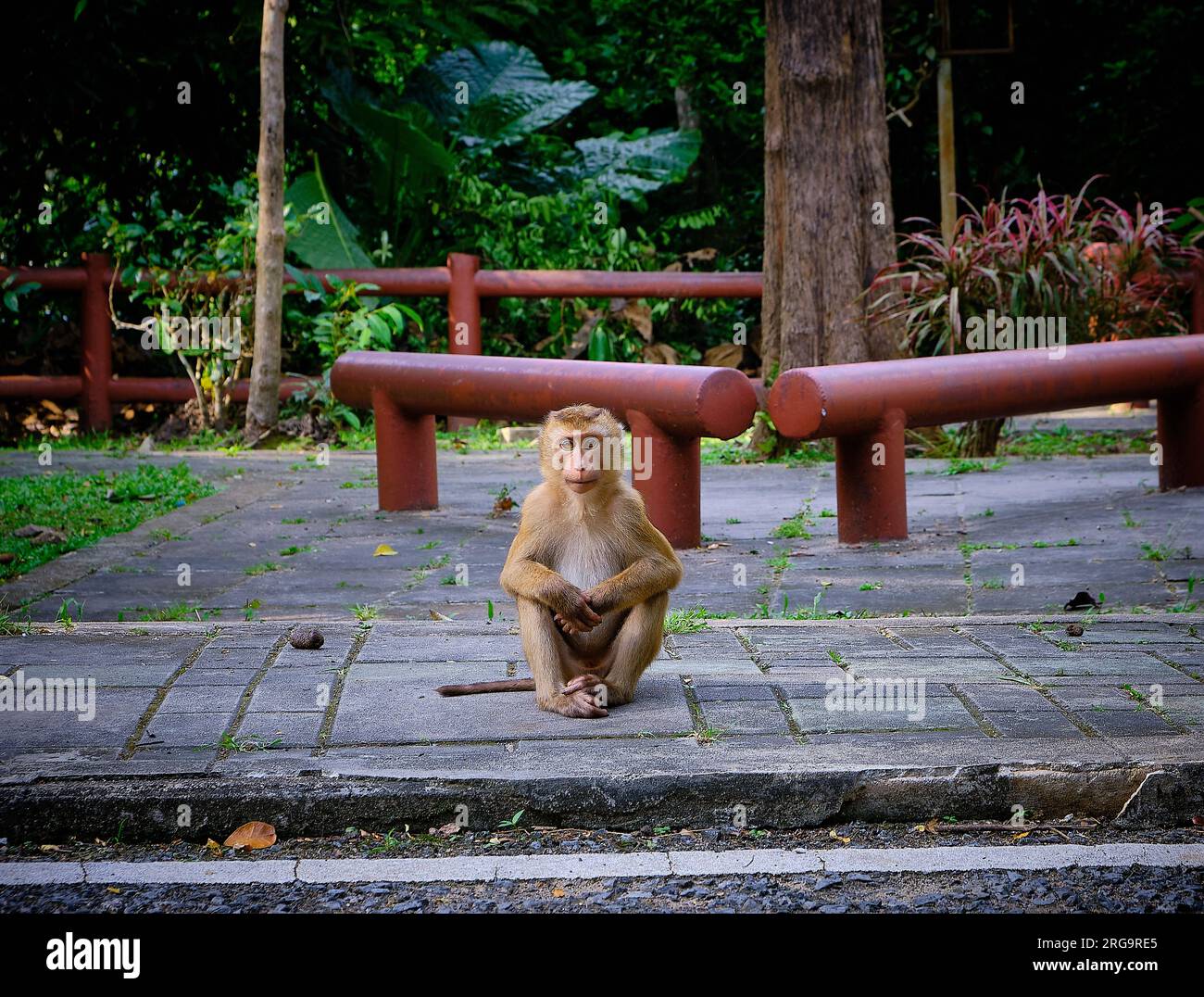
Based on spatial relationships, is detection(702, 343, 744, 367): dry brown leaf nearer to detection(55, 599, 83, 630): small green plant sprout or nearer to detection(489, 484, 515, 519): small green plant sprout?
detection(489, 484, 515, 519): small green plant sprout

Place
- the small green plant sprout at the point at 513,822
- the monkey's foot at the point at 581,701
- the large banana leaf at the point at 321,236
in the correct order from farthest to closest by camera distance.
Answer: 1. the large banana leaf at the point at 321,236
2. the monkey's foot at the point at 581,701
3. the small green plant sprout at the point at 513,822

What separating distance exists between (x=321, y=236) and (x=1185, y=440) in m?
7.66

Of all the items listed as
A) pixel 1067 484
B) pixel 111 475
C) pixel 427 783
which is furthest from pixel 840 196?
pixel 427 783

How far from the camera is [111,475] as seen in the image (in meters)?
9.28

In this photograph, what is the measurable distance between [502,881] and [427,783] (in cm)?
39

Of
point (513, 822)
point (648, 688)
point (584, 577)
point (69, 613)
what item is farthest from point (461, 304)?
point (513, 822)

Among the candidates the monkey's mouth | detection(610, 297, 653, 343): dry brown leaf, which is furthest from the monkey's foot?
detection(610, 297, 653, 343): dry brown leaf

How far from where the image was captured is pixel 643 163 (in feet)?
49.1

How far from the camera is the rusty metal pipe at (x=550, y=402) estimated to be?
21.1 feet

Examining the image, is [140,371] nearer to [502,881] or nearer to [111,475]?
[111,475]

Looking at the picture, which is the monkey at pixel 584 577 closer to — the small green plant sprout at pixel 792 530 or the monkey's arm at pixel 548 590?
the monkey's arm at pixel 548 590

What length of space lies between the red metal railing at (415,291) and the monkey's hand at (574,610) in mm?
7753

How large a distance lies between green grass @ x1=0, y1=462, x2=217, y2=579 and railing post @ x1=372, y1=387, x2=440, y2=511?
3.98 feet

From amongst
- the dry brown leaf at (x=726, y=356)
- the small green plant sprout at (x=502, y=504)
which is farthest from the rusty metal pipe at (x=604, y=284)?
the small green plant sprout at (x=502, y=504)
